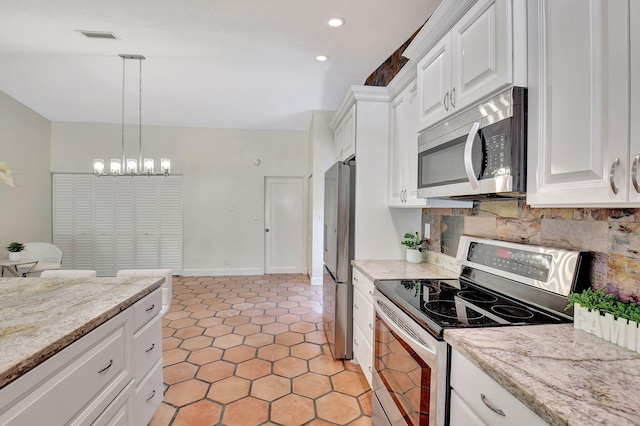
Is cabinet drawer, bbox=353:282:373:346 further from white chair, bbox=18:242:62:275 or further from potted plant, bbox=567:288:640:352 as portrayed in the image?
white chair, bbox=18:242:62:275

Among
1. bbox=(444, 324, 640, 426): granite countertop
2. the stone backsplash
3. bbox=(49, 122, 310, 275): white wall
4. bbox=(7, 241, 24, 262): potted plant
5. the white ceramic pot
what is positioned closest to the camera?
bbox=(444, 324, 640, 426): granite countertop

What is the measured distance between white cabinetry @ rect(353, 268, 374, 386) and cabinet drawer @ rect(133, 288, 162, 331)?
134 cm

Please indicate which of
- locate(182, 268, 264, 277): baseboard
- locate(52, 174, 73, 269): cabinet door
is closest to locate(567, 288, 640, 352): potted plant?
locate(182, 268, 264, 277): baseboard

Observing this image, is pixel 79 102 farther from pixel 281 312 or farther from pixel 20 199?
pixel 281 312

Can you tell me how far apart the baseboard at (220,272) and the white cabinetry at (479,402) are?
17.0 feet

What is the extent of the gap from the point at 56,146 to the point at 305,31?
5310 mm

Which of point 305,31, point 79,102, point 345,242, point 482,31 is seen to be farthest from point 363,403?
point 79,102

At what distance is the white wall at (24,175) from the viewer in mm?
4637

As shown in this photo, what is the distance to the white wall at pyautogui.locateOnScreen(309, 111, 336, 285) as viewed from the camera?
5.19 m

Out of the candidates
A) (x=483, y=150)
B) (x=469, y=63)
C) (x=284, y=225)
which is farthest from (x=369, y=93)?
(x=284, y=225)

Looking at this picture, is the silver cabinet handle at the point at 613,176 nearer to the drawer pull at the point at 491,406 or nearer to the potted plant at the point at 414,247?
the drawer pull at the point at 491,406

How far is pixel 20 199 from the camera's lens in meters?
4.91

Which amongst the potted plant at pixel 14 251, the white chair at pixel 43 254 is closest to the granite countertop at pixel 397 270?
the white chair at pixel 43 254

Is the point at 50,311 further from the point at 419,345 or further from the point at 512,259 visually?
the point at 512,259
